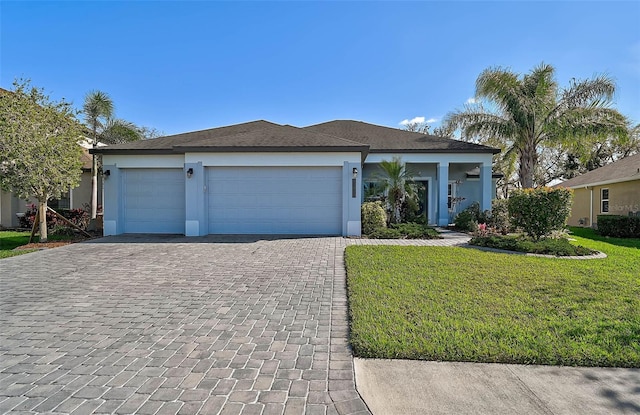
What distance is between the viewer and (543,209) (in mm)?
8922

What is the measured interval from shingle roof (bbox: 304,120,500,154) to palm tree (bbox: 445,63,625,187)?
2351 millimetres

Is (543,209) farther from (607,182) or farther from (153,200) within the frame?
(153,200)

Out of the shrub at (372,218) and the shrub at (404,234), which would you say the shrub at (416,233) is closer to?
the shrub at (404,234)

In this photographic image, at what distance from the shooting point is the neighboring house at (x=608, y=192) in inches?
580

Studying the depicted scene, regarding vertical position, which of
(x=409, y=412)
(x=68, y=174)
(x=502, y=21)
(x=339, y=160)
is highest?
(x=502, y=21)

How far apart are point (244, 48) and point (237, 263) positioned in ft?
31.2

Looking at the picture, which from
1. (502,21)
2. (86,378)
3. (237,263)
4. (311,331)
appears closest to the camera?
(86,378)

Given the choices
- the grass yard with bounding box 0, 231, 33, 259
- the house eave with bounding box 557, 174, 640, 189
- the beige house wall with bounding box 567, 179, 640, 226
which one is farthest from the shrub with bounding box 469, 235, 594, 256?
the grass yard with bounding box 0, 231, 33, 259

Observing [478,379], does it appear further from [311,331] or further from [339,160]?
[339,160]

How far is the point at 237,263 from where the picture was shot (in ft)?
23.4

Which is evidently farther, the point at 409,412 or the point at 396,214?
the point at 396,214

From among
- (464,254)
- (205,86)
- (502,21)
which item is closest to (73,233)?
(205,86)

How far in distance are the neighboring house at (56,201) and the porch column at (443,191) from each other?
1722 centimetres

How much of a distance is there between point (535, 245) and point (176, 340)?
8927 millimetres
